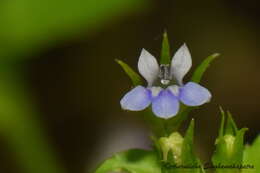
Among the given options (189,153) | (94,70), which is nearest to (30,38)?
(94,70)

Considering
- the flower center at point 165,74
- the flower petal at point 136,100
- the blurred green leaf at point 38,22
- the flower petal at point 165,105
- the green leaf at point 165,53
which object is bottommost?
the flower petal at point 165,105

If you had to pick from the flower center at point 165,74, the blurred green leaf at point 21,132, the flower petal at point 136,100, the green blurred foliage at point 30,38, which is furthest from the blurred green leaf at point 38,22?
the flower petal at point 136,100

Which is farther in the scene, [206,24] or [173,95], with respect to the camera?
[206,24]

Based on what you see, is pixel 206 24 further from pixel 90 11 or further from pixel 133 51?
pixel 90 11

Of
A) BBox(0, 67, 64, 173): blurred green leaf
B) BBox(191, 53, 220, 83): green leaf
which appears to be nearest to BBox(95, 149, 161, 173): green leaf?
BBox(191, 53, 220, 83): green leaf

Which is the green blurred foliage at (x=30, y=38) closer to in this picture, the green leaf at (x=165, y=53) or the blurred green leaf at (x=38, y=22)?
the blurred green leaf at (x=38, y=22)

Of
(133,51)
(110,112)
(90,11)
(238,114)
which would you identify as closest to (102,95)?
(110,112)
